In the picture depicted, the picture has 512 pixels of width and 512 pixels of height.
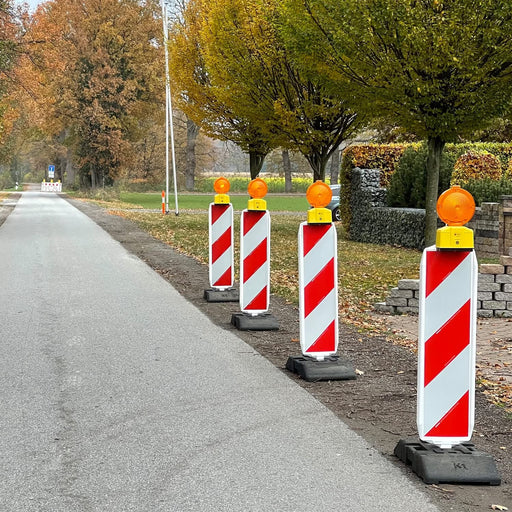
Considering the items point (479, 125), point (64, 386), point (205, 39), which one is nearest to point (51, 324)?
point (64, 386)

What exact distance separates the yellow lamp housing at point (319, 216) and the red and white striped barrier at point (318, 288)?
0.04 metres

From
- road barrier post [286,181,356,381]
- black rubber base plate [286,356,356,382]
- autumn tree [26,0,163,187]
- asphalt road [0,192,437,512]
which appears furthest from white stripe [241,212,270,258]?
autumn tree [26,0,163,187]

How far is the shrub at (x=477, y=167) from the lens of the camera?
19422 millimetres

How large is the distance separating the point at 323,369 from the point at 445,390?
203cm

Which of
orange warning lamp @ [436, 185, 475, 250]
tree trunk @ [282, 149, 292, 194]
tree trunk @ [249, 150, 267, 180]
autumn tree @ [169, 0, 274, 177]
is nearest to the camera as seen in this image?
orange warning lamp @ [436, 185, 475, 250]

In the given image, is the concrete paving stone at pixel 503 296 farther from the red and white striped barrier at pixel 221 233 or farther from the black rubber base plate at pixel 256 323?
the red and white striped barrier at pixel 221 233

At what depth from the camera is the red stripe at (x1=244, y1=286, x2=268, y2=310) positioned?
897 centimetres

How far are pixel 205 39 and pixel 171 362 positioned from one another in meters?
17.1

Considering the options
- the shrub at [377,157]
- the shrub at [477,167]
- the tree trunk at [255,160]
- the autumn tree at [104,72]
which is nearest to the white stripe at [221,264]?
the shrub at [477,167]

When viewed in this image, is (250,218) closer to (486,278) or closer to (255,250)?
(255,250)

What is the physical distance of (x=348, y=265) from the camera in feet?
52.7

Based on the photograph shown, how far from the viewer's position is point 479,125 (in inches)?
599

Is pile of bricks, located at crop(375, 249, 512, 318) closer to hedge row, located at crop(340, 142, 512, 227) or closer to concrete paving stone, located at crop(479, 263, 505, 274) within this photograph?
concrete paving stone, located at crop(479, 263, 505, 274)

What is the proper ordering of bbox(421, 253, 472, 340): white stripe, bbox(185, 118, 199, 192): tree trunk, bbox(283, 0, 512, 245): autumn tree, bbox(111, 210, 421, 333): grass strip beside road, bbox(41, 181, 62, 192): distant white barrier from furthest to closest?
bbox(185, 118, 199, 192): tree trunk < bbox(41, 181, 62, 192): distant white barrier < bbox(283, 0, 512, 245): autumn tree < bbox(111, 210, 421, 333): grass strip beside road < bbox(421, 253, 472, 340): white stripe
